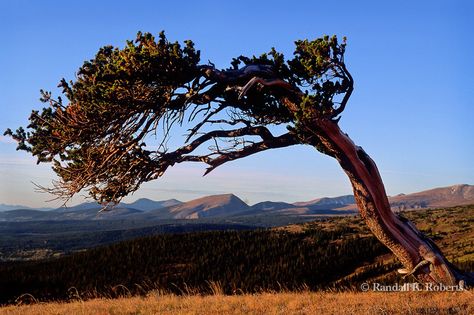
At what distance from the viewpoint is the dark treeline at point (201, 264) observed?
24.8m

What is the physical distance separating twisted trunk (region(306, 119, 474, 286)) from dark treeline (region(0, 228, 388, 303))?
9607 millimetres

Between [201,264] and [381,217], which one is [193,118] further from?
[201,264]

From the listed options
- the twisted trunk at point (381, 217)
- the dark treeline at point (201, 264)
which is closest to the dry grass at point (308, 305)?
the twisted trunk at point (381, 217)

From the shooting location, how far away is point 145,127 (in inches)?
516

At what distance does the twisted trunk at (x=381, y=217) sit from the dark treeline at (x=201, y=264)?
9.61 m

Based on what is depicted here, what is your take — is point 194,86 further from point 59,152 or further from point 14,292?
point 14,292

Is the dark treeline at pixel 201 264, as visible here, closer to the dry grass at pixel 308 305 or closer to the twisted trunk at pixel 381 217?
the twisted trunk at pixel 381 217

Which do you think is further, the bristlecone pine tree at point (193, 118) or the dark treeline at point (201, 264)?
the dark treeline at point (201, 264)

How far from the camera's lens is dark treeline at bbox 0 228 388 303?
976 inches

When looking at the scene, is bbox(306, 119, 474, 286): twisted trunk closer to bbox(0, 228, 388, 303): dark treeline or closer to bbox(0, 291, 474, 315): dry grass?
bbox(0, 291, 474, 315): dry grass

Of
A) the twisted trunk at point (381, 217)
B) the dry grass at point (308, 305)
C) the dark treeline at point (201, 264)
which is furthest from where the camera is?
the dark treeline at point (201, 264)

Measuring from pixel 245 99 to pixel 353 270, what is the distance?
14338 mm

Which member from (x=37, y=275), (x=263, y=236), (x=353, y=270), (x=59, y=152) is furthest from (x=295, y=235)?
(x=59, y=152)

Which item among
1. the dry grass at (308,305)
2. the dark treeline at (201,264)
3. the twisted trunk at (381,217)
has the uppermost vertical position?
the twisted trunk at (381,217)
